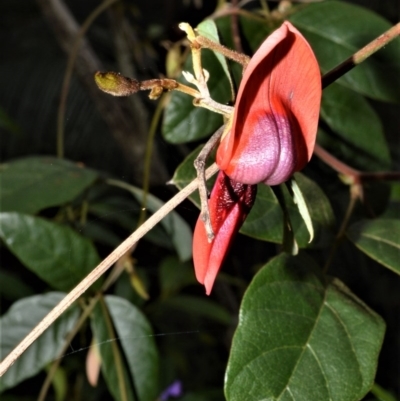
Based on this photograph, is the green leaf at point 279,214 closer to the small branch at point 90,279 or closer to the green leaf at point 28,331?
the small branch at point 90,279

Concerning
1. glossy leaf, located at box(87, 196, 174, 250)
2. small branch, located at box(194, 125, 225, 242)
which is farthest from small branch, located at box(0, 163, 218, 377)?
glossy leaf, located at box(87, 196, 174, 250)

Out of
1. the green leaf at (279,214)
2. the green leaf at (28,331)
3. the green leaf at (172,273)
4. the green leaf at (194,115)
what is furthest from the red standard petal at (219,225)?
the green leaf at (172,273)

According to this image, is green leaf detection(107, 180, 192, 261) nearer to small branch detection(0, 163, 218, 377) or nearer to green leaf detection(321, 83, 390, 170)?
green leaf detection(321, 83, 390, 170)

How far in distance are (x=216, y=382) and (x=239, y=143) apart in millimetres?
1593

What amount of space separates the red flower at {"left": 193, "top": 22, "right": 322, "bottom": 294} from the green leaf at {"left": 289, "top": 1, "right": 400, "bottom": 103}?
1.04ft

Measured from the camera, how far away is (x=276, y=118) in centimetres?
29

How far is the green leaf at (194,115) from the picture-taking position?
578mm

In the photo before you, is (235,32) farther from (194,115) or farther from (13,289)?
(13,289)

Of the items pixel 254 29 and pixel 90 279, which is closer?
pixel 90 279

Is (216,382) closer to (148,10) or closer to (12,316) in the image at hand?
(12,316)

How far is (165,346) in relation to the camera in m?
1.51

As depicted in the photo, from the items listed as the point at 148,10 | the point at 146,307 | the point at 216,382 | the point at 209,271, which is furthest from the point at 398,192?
the point at 148,10

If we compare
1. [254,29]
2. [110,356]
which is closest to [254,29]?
[254,29]

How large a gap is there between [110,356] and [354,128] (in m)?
0.33
